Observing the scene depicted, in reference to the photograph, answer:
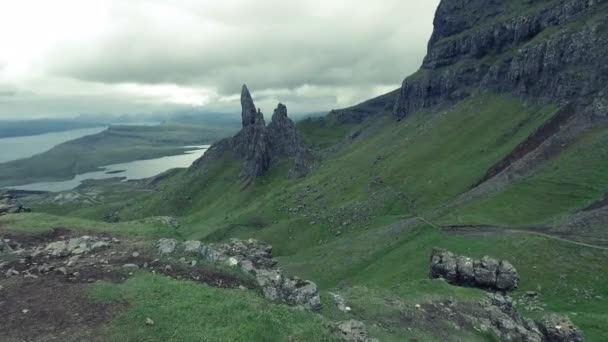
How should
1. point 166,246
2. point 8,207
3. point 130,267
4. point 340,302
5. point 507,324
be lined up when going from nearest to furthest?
1. point 130,267
2. point 507,324
3. point 340,302
4. point 166,246
5. point 8,207

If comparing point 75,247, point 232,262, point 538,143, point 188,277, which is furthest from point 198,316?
point 538,143

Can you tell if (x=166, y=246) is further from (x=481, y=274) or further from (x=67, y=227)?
(x=481, y=274)

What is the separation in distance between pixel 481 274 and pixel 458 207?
39803mm

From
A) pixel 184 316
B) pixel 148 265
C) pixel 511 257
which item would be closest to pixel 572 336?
pixel 511 257

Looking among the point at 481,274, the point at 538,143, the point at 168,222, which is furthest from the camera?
the point at 538,143

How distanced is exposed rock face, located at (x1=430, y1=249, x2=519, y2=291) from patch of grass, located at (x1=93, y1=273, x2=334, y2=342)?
98.6 ft

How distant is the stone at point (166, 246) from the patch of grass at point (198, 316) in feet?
20.5

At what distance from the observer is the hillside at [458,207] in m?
39.0

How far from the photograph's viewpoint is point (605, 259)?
2235 inches

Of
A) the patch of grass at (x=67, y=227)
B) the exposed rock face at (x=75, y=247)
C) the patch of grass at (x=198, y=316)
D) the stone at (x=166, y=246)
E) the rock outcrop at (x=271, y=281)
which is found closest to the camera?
the patch of grass at (x=198, y=316)

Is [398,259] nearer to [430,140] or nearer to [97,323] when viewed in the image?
[97,323]

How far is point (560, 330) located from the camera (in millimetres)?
37531

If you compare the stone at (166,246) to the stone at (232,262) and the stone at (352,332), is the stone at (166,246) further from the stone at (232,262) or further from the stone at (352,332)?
the stone at (352,332)

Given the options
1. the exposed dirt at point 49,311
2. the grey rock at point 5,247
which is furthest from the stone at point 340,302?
the grey rock at point 5,247
